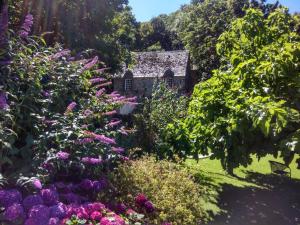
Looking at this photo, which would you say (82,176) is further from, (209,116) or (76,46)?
(76,46)

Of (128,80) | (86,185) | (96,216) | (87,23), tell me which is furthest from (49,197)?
(128,80)

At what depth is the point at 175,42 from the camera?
60406mm

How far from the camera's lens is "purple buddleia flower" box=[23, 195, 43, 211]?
3.53 metres

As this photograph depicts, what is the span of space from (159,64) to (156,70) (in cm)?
101

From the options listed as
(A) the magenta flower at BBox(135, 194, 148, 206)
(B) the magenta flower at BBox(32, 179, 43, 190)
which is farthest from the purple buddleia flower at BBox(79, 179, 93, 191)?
(B) the magenta flower at BBox(32, 179, 43, 190)

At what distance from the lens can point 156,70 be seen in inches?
1543

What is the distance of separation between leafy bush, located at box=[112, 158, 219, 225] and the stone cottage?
32.6 meters

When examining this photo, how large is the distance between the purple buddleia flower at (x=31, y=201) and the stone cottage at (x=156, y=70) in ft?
113

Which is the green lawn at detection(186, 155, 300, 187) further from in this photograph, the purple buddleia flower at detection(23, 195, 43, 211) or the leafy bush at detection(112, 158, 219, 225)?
the purple buddleia flower at detection(23, 195, 43, 211)

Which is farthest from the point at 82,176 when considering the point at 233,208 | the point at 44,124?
the point at 233,208

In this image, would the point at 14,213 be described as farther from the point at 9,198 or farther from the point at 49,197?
the point at 49,197

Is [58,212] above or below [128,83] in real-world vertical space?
below

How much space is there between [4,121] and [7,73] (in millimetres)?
997

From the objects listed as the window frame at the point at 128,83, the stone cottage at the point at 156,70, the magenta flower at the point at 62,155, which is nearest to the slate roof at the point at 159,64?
the stone cottage at the point at 156,70
